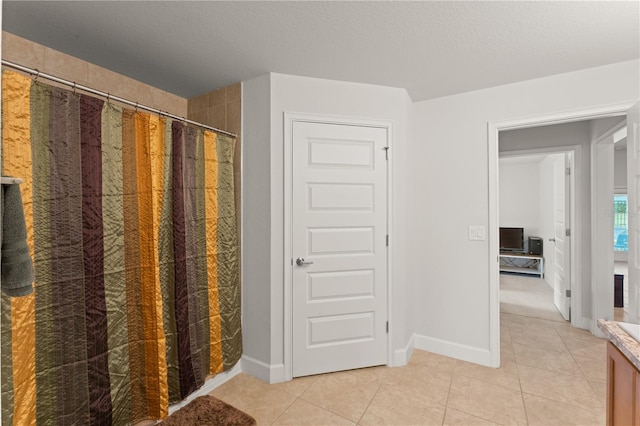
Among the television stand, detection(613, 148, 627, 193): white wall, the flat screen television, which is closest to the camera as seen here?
detection(613, 148, 627, 193): white wall

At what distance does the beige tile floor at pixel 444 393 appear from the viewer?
2.01 m

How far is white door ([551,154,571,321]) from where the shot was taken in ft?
11.6

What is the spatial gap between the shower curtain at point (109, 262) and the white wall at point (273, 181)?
21cm

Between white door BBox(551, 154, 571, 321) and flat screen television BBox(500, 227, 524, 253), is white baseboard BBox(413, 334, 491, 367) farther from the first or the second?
flat screen television BBox(500, 227, 524, 253)

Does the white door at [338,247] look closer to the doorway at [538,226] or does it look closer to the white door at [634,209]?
the white door at [634,209]

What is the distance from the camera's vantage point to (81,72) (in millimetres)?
2199

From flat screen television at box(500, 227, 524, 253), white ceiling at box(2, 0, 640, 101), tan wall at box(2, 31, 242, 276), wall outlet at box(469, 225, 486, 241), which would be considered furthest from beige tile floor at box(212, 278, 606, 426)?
flat screen television at box(500, 227, 524, 253)

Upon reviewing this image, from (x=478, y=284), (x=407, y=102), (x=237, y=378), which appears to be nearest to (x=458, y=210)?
(x=478, y=284)

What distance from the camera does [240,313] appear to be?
2582 mm

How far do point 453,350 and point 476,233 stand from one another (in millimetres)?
1044

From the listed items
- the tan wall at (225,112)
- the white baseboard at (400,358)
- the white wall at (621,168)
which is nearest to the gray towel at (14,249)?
the tan wall at (225,112)

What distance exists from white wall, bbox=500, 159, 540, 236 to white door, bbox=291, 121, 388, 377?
187 inches

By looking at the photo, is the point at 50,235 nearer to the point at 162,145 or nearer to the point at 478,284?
the point at 162,145

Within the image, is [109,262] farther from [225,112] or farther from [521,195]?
[521,195]
